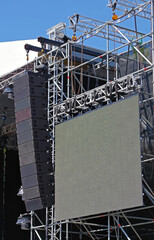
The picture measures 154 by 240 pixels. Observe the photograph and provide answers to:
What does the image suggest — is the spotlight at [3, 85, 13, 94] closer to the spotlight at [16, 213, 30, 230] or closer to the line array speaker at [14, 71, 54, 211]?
the line array speaker at [14, 71, 54, 211]

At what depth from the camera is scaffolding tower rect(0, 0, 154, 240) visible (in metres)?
15.8

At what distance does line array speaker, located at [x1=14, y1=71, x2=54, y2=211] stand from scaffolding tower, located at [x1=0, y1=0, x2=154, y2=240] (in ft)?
2.13

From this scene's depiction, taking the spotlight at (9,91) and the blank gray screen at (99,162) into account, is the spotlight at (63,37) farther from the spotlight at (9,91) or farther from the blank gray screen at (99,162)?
the blank gray screen at (99,162)

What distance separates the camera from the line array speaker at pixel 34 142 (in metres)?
17.0

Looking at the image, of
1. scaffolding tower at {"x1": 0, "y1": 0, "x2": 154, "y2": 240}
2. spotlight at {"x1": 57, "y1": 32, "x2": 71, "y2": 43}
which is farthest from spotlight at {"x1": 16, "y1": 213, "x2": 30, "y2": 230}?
spotlight at {"x1": 57, "y1": 32, "x2": 71, "y2": 43}

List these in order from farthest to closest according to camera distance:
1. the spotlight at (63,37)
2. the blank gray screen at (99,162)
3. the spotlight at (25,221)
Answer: the spotlight at (63,37) < the spotlight at (25,221) < the blank gray screen at (99,162)

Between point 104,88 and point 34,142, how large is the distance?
99.3 inches

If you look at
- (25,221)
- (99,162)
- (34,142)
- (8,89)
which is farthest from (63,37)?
(25,221)

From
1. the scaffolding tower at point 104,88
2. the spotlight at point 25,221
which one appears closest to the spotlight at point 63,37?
the scaffolding tower at point 104,88

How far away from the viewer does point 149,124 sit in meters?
15.5

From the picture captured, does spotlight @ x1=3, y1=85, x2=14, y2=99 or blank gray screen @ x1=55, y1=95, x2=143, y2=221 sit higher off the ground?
spotlight @ x1=3, y1=85, x2=14, y2=99

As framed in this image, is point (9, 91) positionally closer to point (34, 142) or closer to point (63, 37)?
point (63, 37)

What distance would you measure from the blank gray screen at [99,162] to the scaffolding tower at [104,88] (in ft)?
2.03

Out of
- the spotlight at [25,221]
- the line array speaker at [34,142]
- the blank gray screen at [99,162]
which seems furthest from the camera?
the spotlight at [25,221]
